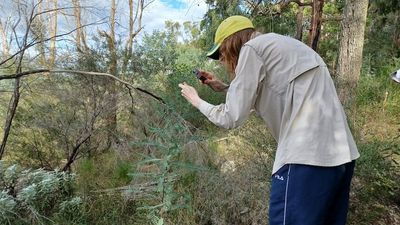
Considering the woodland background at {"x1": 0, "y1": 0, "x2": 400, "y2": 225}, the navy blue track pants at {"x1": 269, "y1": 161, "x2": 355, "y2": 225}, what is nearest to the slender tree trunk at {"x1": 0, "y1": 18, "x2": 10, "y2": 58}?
the woodland background at {"x1": 0, "y1": 0, "x2": 400, "y2": 225}

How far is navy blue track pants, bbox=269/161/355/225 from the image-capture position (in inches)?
54.3

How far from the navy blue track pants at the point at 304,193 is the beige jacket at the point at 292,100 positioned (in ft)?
0.11

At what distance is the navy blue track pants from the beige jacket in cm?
3

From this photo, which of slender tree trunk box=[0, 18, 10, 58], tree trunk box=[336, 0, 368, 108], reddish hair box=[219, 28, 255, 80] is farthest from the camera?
tree trunk box=[336, 0, 368, 108]

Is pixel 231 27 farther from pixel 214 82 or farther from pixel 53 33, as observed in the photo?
pixel 53 33

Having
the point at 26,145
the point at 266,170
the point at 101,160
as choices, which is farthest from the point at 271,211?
the point at 26,145

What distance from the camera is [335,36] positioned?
402 inches

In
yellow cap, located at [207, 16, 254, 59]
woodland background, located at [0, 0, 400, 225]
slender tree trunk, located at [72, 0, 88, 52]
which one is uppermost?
slender tree trunk, located at [72, 0, 88, 52]

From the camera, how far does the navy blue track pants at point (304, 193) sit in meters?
1.38

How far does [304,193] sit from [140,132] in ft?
12.5

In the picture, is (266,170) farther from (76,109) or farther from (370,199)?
(76,109)

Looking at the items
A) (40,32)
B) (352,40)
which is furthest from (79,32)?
(352,40)

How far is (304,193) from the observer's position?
1.38 meters

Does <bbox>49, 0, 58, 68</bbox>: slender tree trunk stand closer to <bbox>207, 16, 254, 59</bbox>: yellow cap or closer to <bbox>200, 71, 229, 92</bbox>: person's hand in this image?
→ <bbox>200, 71, 229, 92</bbox>: person's hand
